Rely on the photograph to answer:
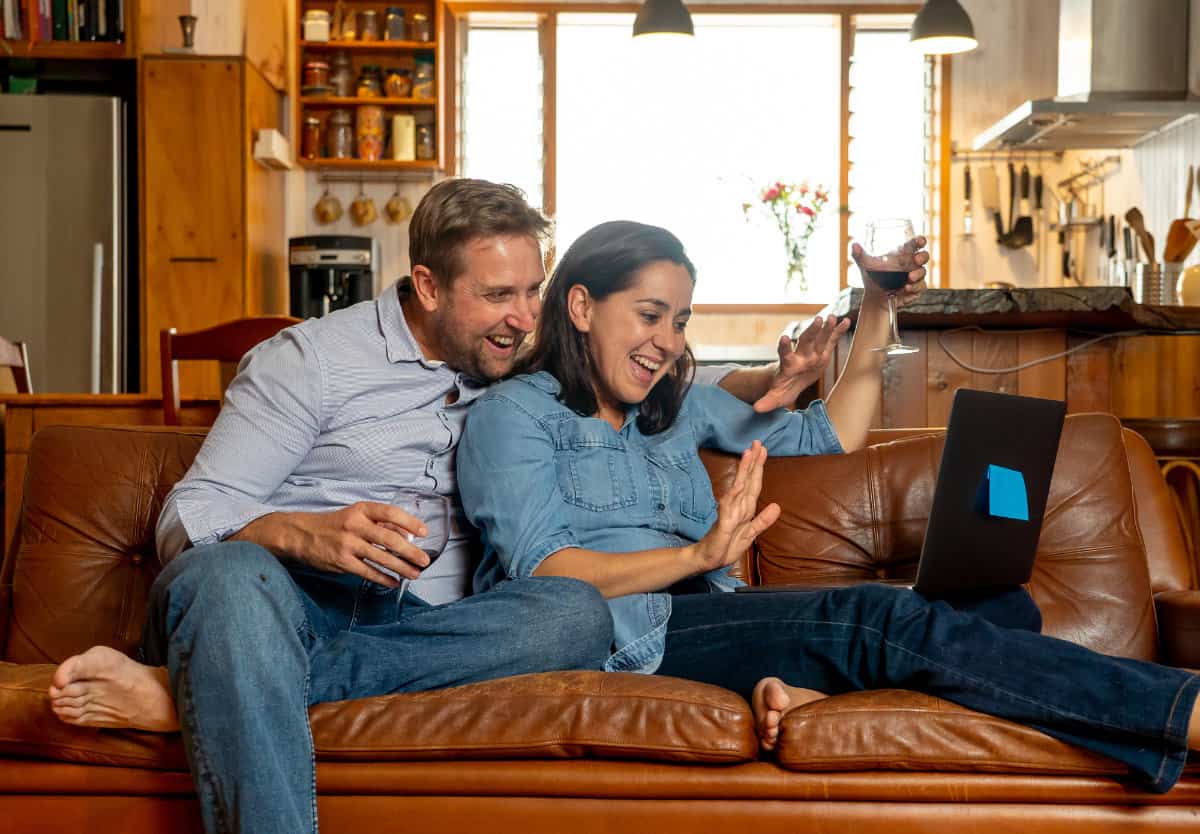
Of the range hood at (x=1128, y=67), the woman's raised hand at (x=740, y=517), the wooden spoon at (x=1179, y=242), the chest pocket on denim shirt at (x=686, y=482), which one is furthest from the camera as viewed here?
the range hood at (x=1128, y=67)

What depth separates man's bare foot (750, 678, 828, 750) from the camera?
1659mm

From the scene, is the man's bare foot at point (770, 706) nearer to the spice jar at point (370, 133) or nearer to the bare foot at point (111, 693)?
the bare foot at point (111, 693)

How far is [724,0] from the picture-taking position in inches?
251

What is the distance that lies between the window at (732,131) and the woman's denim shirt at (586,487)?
4.30 m

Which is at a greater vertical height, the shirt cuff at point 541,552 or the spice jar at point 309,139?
the spice jar at point 309,139

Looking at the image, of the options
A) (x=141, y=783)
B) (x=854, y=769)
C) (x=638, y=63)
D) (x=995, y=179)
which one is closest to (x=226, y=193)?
(x=638, y=63)

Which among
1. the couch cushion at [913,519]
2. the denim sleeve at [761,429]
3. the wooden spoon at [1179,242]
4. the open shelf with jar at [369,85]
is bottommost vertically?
the couch cushion at [913,519]

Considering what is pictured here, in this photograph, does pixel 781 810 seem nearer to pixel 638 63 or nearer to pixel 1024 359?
pixel 1024 359

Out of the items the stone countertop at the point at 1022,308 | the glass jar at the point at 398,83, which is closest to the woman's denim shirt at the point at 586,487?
the stone countertop at the point at 1022,308

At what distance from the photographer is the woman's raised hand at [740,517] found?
5.68ft

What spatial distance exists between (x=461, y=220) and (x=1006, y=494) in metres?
0.92

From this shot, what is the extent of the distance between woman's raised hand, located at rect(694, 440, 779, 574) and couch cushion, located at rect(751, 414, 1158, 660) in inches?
19.2

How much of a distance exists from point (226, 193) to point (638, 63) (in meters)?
2.16

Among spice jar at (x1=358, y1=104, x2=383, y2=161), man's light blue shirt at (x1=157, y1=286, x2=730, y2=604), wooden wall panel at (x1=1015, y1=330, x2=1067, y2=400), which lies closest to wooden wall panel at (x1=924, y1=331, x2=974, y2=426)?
wooden wall panel at (x1=1015, y1=330, x2=1067, y2=400)
